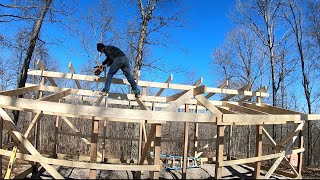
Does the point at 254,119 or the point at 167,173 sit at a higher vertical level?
the point at 254,119

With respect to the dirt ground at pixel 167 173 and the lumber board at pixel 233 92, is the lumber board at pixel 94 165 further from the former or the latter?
the lumber board at pixel 233 92

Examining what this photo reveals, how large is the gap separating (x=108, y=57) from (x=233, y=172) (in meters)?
5.54

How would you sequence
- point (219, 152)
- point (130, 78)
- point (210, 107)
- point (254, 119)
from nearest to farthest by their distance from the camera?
point (219, 152)
point (210, 107)
point (254, 119)
point (130, 78)

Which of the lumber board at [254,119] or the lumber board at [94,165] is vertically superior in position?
the lumber board at [254,119]

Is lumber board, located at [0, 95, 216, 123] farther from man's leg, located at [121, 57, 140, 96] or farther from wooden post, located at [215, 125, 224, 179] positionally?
man's leg, located at [121, 57, 140, 96]

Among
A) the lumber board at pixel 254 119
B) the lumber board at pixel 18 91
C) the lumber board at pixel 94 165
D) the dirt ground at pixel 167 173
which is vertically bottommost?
the dirt ground at pixel 167 173

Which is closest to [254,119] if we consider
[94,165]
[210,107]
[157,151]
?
[210,107]

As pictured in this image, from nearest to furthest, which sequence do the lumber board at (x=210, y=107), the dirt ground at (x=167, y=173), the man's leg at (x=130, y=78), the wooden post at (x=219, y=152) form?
1. the wooden post at (x=219, y=152)
2. the lumber board at (x=210, y=107)
3. the man's leg at (x=130, y=78)
4. the dirt ground at (x=167, y=173)

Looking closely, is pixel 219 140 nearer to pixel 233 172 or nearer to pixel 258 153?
pixel 258 153

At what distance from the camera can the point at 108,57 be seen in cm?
750

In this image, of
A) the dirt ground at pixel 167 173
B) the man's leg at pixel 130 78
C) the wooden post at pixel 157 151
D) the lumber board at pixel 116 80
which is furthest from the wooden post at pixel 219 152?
the lumber board at pixel 116 80

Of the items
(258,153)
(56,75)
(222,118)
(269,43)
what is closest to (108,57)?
(56,75)

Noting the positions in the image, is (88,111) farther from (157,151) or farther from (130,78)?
(130,78)

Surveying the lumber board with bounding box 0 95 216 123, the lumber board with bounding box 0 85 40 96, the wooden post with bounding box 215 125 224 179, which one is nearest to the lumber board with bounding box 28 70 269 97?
the lumber board with bounding box 0 85 40 96
